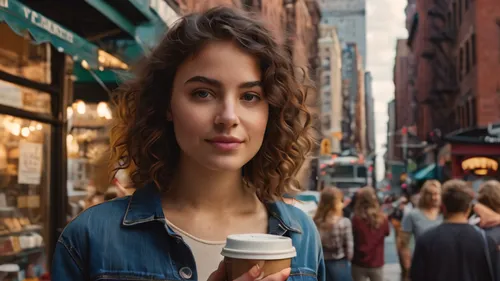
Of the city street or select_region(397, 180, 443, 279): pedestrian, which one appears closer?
select_region(397, 180, 443, 279): pedestrian

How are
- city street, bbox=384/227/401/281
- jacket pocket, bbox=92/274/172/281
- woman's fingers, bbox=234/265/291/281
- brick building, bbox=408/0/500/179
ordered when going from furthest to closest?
1. brick building, bbox=408/0/500/179
2. city street, bbox=384/227/401/281
3. jacket pocket, bbox=92/274/172/281
4. woman's fingers, bbox=234/265/291/281

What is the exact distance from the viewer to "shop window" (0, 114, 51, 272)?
23.8 ft

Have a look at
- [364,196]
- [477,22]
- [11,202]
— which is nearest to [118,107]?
[11,202]

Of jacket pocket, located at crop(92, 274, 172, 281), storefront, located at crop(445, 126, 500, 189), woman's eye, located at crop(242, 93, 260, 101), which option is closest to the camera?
jacket pocket, located at crop(92, 274, 172, 281)

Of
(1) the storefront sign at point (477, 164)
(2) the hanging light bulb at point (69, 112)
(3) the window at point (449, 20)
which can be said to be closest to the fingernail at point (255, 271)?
(2) the hanging light bulb at point (69, 112)

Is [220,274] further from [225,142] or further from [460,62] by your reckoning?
[460,62]

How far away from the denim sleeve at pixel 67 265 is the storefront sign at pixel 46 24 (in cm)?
425

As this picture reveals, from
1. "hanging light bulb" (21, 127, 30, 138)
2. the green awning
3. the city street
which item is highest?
the green awning

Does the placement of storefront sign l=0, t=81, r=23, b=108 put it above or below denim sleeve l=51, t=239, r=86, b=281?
above

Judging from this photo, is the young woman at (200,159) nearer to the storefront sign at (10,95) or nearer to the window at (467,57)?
the storefront sign at (10,95)

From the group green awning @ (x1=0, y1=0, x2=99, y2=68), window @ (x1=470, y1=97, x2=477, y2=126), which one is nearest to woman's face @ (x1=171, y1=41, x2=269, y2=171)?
green awning @ (x1=0, y1=0, x2=99, y2=68)

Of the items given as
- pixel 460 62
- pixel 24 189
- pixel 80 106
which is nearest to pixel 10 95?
pixel 24 189

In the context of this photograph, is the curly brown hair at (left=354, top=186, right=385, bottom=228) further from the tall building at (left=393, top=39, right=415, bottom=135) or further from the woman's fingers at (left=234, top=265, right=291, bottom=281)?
the tall building at (left=393, top=39, right=415, bottom=135)

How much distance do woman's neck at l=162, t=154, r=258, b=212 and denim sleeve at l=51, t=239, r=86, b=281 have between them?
34cm
